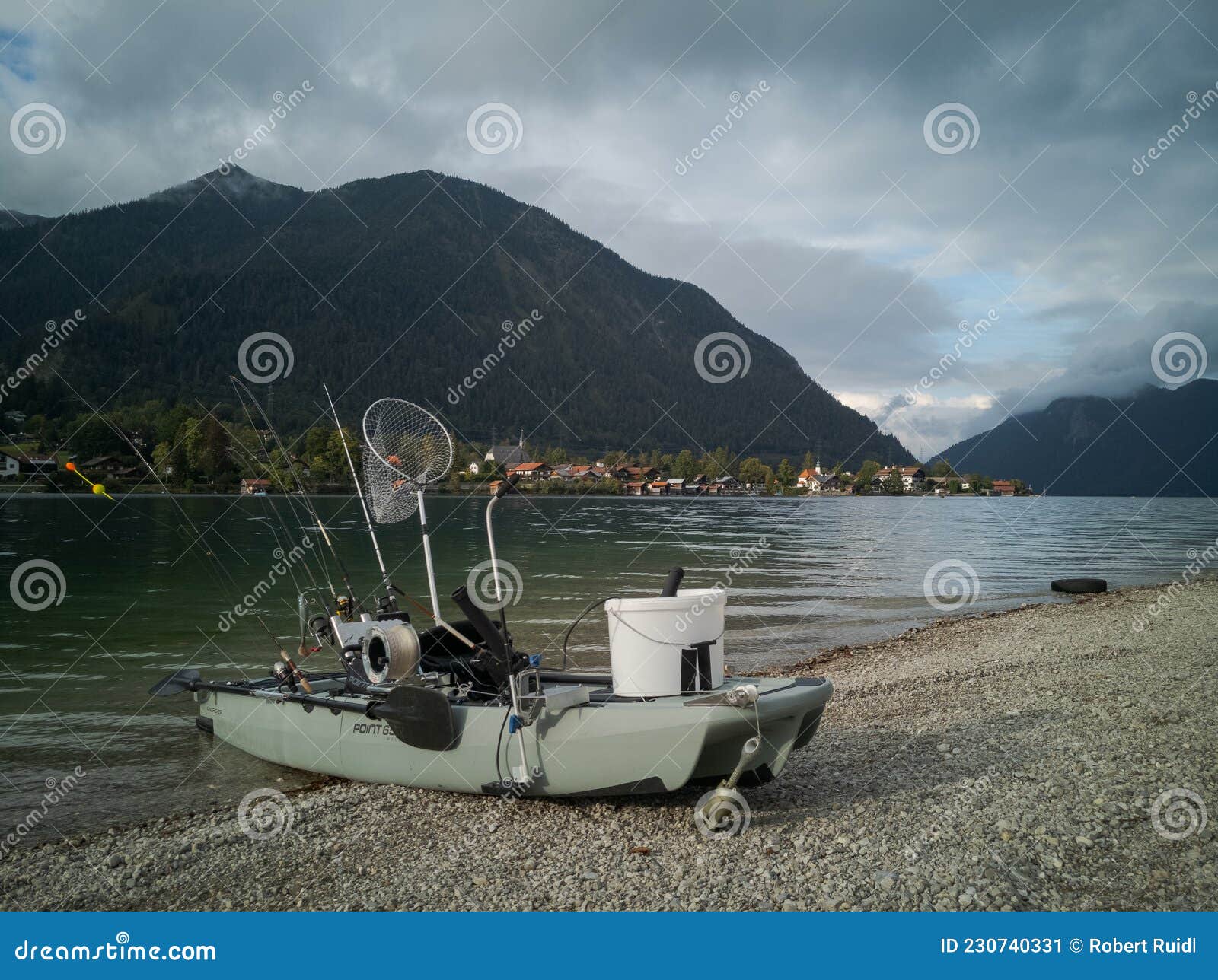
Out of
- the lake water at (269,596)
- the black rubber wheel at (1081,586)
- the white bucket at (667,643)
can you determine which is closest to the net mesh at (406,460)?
the lake water at (269,596)

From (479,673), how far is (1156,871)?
547 centimetres

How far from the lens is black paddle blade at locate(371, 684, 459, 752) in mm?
7316

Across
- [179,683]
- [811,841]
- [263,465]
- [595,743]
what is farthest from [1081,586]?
[179,683]

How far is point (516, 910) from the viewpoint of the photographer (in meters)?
5.46

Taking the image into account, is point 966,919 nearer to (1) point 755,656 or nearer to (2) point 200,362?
(1) point 755,656

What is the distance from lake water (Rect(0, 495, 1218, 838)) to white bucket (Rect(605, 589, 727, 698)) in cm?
463

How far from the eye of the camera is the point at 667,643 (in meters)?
6.59

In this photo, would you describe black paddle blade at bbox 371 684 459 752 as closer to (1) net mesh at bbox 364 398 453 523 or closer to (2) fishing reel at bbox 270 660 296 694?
(1) net mesh at bbox 364 398 453 523

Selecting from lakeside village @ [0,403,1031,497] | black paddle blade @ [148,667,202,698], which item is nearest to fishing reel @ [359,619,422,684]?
lakeside village @ [0,403,1031,497]

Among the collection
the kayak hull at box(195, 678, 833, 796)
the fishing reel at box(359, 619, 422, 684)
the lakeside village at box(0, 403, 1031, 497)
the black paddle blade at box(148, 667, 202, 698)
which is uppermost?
the lakeside village at box(0, 403, 1031, 497)

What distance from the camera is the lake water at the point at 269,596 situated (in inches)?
397

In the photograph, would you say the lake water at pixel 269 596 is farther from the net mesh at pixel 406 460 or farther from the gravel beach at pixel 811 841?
the gravel beach at pixel 811 841

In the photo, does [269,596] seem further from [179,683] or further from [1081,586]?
[1081,586]

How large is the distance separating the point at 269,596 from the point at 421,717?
21.0m
